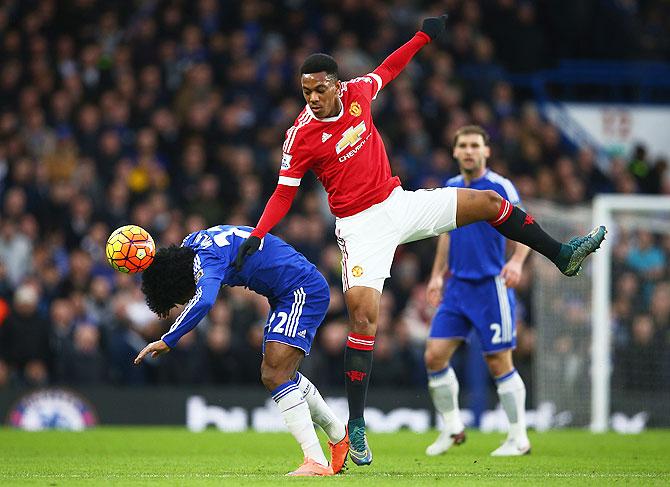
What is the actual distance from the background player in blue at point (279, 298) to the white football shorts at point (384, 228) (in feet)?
0.99

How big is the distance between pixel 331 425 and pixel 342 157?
73.1 inches

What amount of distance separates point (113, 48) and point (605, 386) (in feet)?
30.1

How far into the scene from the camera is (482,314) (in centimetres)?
1094

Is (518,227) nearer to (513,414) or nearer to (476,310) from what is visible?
(476,310)

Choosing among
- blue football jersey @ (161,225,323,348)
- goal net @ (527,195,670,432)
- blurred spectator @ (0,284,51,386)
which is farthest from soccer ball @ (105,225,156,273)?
goal net @ (527,195,670,432)

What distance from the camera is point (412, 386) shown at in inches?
645

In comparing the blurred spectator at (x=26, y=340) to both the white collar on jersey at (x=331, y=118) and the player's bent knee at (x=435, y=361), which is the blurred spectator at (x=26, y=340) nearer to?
the player's bent knee at (x=435, y=361)

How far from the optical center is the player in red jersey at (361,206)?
884 centimetres

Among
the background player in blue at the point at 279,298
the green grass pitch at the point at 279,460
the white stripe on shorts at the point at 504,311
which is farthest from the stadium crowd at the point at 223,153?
the background player in blue at the point at 279,298

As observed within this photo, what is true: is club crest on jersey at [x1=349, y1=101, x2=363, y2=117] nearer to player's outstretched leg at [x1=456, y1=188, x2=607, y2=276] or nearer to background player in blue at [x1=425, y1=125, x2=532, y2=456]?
player's outstretched leg at [x1=456, y1=188, x2=607, y2=276]

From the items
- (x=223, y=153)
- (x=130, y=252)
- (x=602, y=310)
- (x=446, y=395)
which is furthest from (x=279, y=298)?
(x=223, y=153)

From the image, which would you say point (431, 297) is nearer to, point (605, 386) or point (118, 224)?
point (605, 386)

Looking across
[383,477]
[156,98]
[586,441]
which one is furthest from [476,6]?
[383,477]

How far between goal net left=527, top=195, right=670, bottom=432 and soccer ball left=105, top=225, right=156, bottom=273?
25.9 ft
